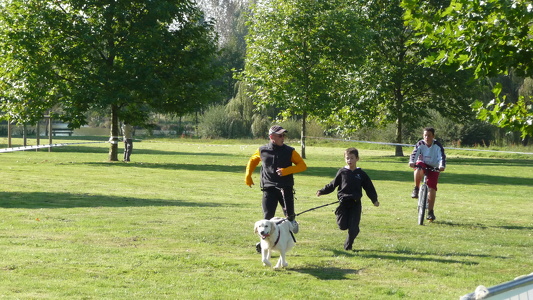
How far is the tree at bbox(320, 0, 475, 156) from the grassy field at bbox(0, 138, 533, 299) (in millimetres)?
25544

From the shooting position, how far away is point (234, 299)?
27.4 feet

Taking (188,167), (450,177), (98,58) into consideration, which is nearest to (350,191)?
(450,177)

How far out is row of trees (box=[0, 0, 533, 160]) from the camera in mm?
11938

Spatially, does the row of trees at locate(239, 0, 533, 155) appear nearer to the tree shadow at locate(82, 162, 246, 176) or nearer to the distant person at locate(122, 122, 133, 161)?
the tree shadow at locate(82, 162, 246, 176)

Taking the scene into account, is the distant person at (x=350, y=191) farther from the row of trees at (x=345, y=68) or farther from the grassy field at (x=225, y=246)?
the row of trees at (x=345, y=68)

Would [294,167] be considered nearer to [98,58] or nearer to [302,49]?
[98,58]

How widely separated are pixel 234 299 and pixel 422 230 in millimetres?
7191

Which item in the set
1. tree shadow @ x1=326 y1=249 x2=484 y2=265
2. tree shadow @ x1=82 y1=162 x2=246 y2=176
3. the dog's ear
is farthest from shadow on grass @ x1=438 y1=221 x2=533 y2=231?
tree shadow @ x1=82 y1=162 x2=246 y2=176

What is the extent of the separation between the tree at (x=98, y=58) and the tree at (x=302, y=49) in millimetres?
9331

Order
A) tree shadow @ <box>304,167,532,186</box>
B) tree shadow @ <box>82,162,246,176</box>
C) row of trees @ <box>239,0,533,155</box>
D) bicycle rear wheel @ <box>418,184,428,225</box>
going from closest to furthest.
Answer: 1. bicycle rear wheel @ <box>418,184,428,225</box>
2. tree shadow @ <box>304,167,532,186</box>
3. tree shadow @ <box>82,162,246,176</box>
4. row of trees @ <box>239,0,533,155</box>

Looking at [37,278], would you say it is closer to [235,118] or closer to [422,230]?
[422,230]

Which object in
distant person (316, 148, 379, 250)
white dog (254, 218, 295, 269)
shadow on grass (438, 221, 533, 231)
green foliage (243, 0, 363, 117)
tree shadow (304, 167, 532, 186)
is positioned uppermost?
green foliage (243, 0, 363, 117)

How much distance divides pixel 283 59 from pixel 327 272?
1479 inches

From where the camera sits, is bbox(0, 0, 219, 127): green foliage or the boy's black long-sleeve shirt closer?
the boy's black long-sleeve shirt
